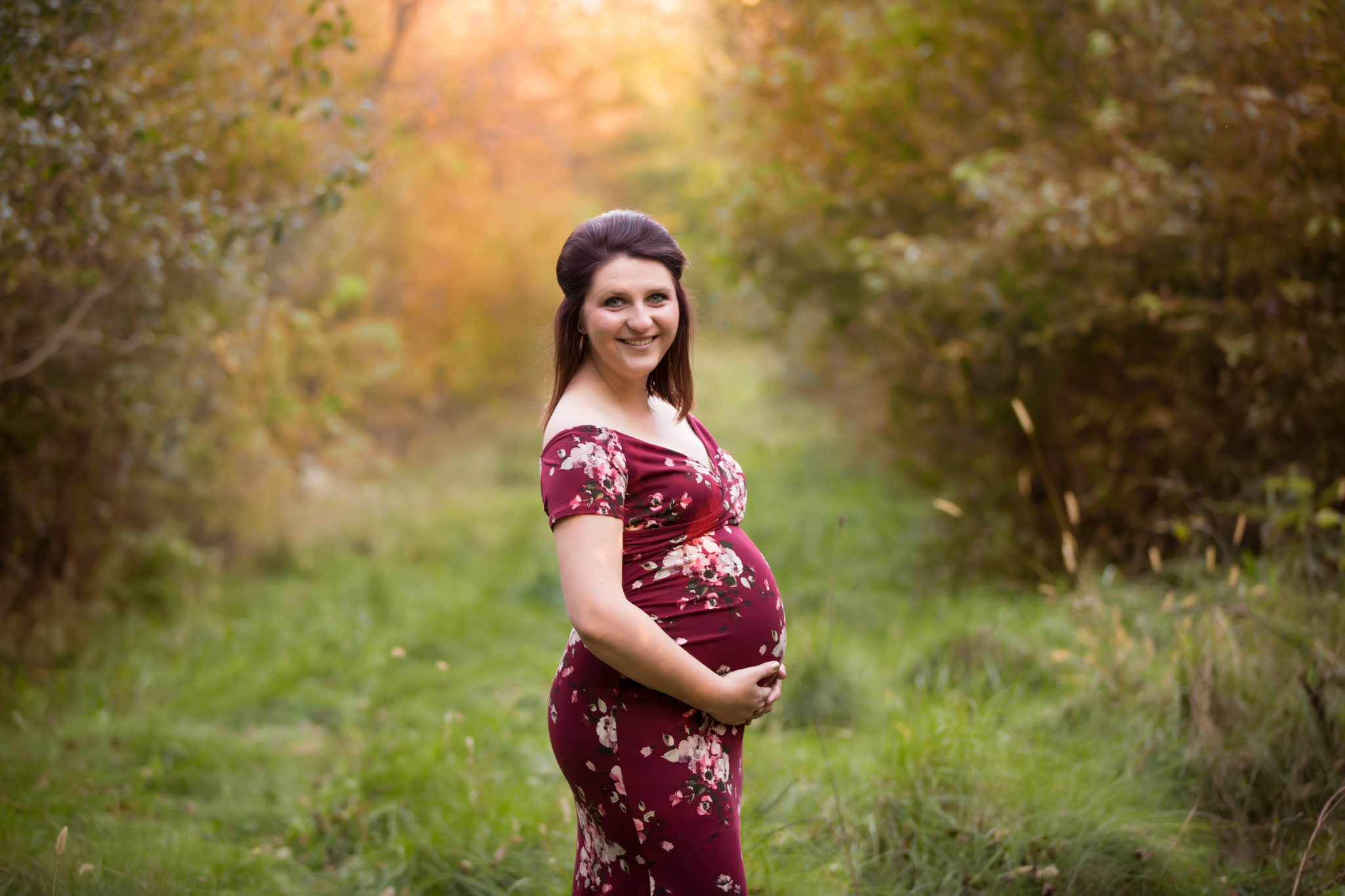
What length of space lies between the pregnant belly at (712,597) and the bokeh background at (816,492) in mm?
633

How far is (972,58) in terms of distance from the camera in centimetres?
617

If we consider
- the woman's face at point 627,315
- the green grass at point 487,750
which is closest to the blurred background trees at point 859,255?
the green grass at point 487,750

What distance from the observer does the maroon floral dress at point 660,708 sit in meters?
1.88

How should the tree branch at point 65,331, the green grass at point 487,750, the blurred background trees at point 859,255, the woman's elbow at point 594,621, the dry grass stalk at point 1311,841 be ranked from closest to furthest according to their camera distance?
1. the woman's elbow at point 594,621
2. the dry grass stalk at point 1311,841
3. the green grass at point 487,750
4. the blurred background trees at point 859,255
5. the tree branch at point 65,331

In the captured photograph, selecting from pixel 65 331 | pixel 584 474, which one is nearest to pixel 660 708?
pixel 584 474

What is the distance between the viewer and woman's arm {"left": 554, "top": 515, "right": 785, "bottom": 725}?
5.65 ft

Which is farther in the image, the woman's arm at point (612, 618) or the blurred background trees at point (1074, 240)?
the blurred background trees at point (1074, 240)

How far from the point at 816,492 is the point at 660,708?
7.80 metres

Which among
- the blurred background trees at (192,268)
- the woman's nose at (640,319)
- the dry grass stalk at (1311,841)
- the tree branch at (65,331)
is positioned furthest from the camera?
the tree branch at (65,331)

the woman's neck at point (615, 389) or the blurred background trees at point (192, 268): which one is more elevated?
the blurred background trees at point (192, 268)

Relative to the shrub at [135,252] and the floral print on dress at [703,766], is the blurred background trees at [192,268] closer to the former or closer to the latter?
the shrub at [135,252]

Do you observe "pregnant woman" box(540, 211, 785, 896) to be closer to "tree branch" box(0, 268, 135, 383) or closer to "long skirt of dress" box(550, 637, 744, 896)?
"long skirt of dress" box(550, 637, 744, 896)

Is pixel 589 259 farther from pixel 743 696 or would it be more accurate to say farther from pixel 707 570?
pixel 743 696

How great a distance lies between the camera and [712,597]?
1.95 meters
